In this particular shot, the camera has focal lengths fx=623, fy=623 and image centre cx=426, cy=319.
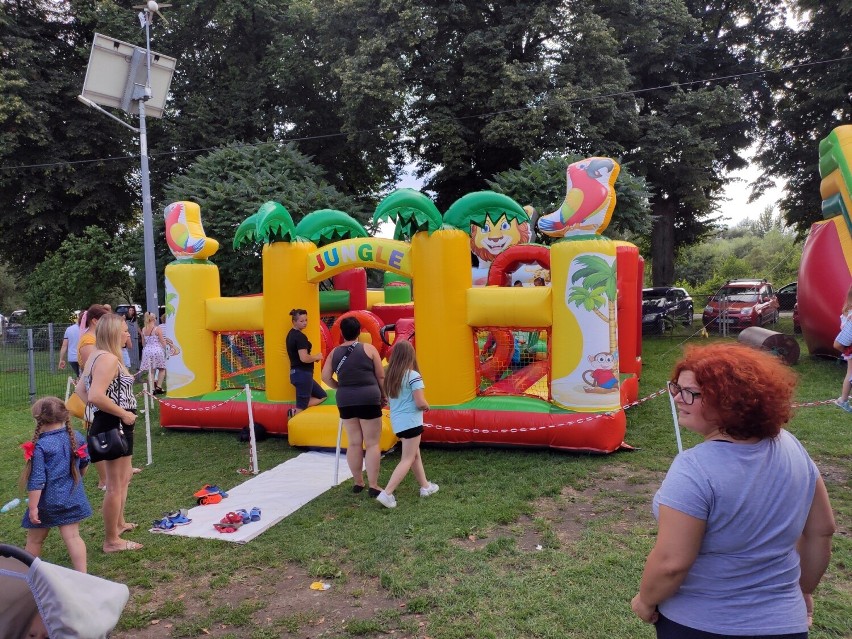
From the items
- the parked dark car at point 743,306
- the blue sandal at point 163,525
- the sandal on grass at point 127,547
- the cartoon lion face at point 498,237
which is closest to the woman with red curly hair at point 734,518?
the sandal on grass at point 127,547

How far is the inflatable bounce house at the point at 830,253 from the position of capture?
33.5 feet

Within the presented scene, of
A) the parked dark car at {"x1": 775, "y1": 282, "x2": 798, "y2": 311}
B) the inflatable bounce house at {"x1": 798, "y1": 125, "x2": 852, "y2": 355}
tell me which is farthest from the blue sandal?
the parked dark car at {"x1": 775, "y1": 282, "x2": 798, "y2": 311}

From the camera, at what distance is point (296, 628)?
11.3 feet

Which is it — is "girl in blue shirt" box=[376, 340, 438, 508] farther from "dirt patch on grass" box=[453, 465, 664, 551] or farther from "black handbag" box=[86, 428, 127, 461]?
"black handbag" box=[86, 428, 127, 461]

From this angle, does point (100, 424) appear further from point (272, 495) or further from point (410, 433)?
point (410, 433)

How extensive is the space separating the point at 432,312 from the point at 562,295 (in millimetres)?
1460

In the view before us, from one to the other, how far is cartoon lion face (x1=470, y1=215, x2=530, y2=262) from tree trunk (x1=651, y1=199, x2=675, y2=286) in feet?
27.4

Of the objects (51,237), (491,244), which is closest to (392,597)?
(491,244)

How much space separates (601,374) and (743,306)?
12943 mm

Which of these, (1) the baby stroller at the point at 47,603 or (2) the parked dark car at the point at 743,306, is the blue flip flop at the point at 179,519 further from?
(2) the parked dark car at the point at 743,306

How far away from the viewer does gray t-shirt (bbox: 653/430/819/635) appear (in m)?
1.69

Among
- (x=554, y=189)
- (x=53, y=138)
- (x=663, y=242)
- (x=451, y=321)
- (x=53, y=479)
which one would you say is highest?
(x=53, y=138)

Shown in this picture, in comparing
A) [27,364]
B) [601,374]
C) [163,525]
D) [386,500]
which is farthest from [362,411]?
[27,364]

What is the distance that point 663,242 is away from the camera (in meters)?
19.9
